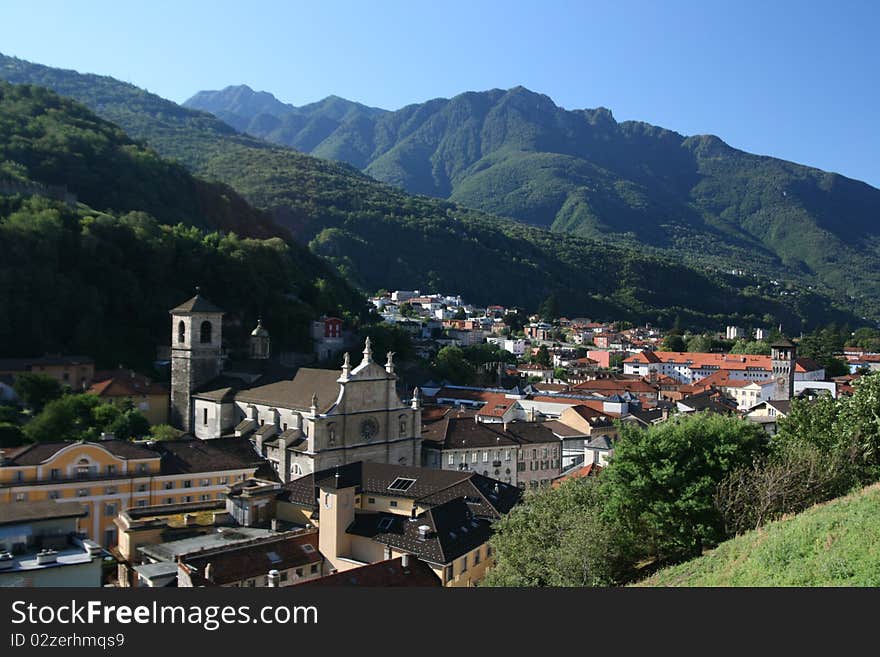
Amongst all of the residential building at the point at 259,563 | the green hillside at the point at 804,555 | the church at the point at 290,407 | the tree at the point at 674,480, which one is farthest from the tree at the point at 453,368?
the green hillside at the point at 804,555

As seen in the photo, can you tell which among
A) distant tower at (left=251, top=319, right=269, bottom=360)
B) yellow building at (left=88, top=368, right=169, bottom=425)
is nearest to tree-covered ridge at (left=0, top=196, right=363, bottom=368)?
yellow building at (left=88, top=368, right=169, bottom=425)

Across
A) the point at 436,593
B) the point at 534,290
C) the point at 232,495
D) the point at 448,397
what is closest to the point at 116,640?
the point at 436,593

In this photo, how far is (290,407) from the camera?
140 feet

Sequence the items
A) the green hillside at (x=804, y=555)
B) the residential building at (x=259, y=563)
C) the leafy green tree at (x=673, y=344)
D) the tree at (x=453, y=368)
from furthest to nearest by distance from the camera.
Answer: the leafy green tree at (x=673, y=344), the tree at (x=453, y=368), the residential building at (x=259, y=563), the green hillside at (x=804, y=555)

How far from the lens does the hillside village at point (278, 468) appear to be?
1069 inches

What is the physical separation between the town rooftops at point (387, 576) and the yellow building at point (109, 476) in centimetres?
1189

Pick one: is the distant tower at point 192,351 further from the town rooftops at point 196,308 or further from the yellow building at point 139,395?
the yellow building at point 139,395

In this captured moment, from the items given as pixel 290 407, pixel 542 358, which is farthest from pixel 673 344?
pixel 290 407

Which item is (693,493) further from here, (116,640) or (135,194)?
(135,194)

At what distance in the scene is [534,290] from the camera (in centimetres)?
19325

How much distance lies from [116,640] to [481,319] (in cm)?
13805

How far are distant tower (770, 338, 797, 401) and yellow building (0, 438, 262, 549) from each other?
64.3m

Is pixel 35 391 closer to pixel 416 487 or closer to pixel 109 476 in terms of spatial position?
pixel 109 476

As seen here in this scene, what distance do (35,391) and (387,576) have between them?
3170 cm
